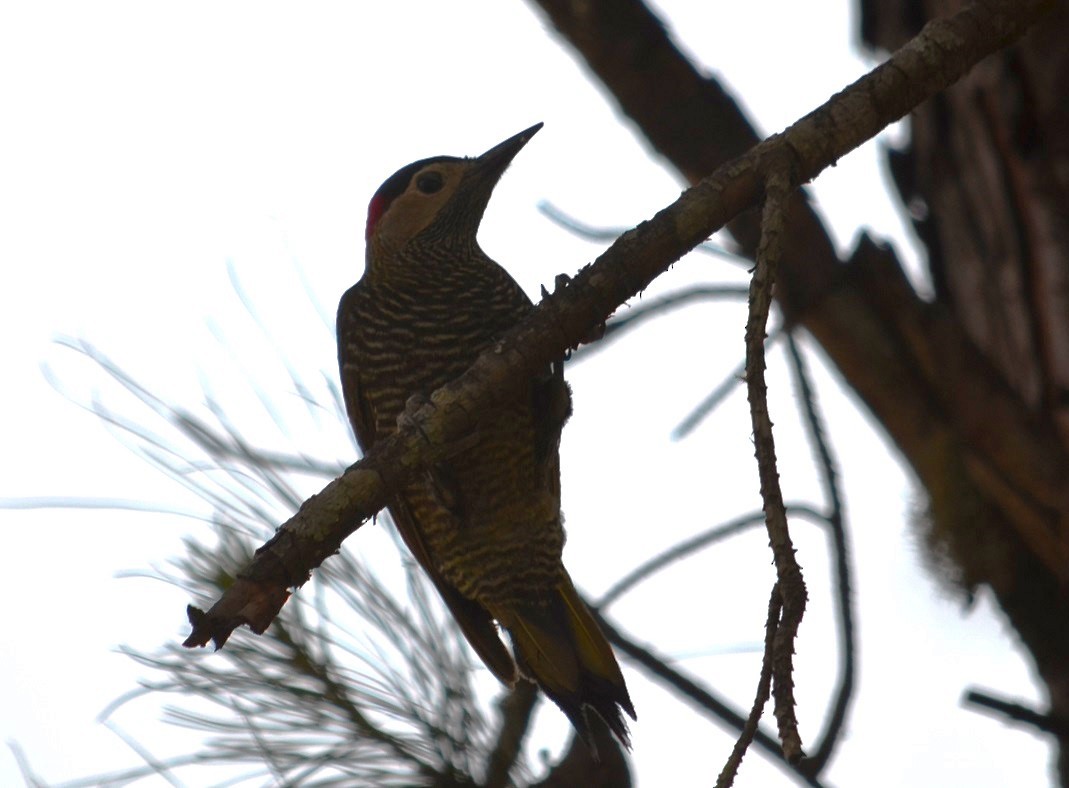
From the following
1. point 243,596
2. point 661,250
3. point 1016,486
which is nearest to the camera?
point 243,596

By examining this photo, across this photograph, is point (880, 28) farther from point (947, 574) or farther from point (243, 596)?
point (243, 596)

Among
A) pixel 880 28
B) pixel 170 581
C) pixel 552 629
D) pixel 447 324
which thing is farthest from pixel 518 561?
pixel 880 28

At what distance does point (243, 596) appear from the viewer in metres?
1.98

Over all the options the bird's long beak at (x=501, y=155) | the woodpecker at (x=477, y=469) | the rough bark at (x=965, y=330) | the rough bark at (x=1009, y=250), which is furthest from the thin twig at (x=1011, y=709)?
the bird's long beak at (x=501, y=155)

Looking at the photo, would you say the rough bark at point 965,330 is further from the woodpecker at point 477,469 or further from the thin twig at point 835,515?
the woodpecker at point 477,469

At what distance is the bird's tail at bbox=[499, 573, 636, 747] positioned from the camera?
3365mm

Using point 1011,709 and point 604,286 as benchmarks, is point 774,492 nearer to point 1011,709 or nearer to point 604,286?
point 604,286

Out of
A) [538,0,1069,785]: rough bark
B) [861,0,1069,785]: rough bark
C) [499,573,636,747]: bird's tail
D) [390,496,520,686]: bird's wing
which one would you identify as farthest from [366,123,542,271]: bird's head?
[861,0,1069,785]: rough bark

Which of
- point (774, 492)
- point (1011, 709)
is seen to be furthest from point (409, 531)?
point (774, 492)

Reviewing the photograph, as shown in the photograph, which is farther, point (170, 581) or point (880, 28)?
point (880, 28)

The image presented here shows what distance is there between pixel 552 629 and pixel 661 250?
1705mm

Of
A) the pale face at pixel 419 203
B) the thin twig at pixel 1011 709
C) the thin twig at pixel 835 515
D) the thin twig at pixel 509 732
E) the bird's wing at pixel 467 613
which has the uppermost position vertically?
the pale face at pixel 419 203

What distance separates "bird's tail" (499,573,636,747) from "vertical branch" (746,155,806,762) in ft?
4.59

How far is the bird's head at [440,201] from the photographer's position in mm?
4566
